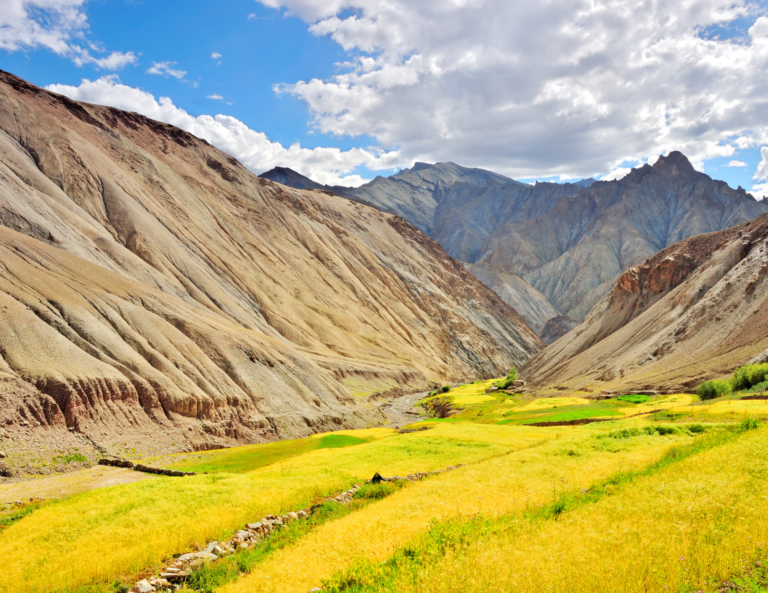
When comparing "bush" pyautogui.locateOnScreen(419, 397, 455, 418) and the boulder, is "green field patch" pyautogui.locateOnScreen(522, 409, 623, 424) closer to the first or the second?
"bush" pyautogui.locateOnScreen(419, 397, 455, 418)

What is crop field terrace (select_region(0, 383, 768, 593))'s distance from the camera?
898 centimetres

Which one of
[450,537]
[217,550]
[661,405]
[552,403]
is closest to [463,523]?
[450,537]

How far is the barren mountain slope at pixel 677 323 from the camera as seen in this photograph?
6296 centimetres

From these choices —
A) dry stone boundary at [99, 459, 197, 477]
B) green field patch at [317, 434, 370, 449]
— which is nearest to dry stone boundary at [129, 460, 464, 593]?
dry stone boundary at [99, 459, 197, 477]

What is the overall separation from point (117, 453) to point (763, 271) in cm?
9096

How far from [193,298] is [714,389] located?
253ft

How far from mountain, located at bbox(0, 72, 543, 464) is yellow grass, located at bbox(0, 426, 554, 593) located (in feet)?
80.3

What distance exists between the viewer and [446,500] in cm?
1520

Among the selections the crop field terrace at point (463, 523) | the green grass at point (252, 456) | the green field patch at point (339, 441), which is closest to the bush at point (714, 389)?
the crop field terrace at point (463, 523)

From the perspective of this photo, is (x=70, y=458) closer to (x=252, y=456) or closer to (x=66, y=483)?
(x=66, y=483)

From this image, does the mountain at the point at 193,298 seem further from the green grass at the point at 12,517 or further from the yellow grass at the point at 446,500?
the yellow grass at the point at 446,500

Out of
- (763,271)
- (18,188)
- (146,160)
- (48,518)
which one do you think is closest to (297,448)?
(48,518)

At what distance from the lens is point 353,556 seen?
1150 centimetres

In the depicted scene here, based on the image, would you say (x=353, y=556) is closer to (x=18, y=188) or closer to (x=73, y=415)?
(x=73, y=415)
